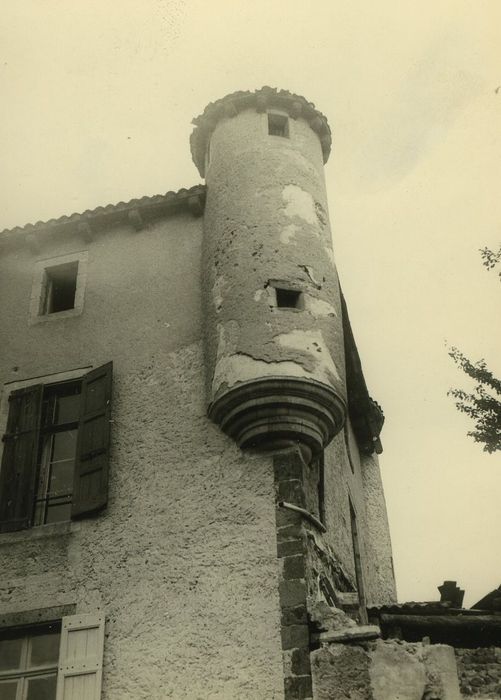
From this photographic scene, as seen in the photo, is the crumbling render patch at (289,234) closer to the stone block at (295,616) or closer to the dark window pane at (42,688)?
the stone block at (295,616)

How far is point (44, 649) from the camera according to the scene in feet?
28.3

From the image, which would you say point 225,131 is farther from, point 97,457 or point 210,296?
point 97,457

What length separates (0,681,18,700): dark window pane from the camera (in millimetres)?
8453

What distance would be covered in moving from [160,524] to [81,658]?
5.18 feet

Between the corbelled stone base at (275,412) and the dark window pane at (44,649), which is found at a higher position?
the corbelled stone base at (275,412)

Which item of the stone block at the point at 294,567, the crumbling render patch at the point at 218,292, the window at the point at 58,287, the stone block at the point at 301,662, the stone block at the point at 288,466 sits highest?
the window at the point at 58,287

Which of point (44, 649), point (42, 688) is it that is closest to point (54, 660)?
point (44, 649)

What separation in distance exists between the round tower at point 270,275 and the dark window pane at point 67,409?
1.99 metres

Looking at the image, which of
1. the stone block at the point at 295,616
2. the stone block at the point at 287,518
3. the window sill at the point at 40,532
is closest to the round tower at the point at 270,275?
the stone block at the point at 287,518

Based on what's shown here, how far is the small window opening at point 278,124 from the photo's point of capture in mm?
11508

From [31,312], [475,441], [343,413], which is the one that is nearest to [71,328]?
[31,312]

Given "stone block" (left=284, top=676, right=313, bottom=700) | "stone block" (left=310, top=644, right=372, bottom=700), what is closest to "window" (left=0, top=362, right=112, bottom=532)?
"stone block" (left=284, top=676, right=313, bottom=700)

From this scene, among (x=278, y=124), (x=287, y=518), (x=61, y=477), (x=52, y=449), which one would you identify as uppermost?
(x=278, y=124)

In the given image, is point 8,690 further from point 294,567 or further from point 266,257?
point 266,257
